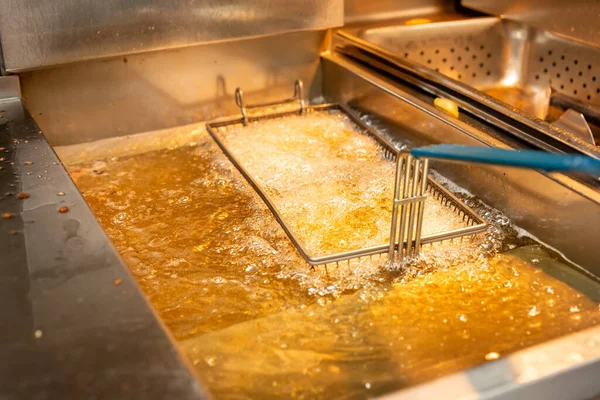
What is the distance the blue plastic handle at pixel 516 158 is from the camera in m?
0.73

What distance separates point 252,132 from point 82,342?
1033 mm

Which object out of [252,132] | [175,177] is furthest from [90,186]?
[252,132]

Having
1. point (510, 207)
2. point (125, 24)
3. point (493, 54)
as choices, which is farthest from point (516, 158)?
point (493, 54)

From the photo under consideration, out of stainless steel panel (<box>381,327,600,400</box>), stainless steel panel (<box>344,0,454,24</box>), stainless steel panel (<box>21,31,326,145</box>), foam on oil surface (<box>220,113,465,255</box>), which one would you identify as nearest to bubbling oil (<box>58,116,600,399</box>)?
foam on oil surface (<box>220,113,465,255</box>)

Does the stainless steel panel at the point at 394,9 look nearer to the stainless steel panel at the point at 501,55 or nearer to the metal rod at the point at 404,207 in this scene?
the stainless steel panel at the point at 501,55

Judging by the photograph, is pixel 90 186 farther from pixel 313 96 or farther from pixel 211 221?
pixel 313 96

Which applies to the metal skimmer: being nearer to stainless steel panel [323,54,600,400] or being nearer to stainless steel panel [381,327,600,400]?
stainless steel panel [323,54,600,400]

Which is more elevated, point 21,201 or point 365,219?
point 21,201

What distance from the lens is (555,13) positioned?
179 cm

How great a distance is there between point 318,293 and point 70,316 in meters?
0.43

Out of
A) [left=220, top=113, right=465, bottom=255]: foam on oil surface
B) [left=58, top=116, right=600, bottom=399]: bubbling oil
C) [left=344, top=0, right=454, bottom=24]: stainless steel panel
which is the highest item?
[left=344, top=0, right=454, bottom=24]: stainless steel panel

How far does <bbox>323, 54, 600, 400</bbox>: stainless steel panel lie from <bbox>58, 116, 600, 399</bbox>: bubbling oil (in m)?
0.05

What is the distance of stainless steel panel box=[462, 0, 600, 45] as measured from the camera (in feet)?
5.52

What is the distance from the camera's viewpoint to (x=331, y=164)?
1541 millimetres
